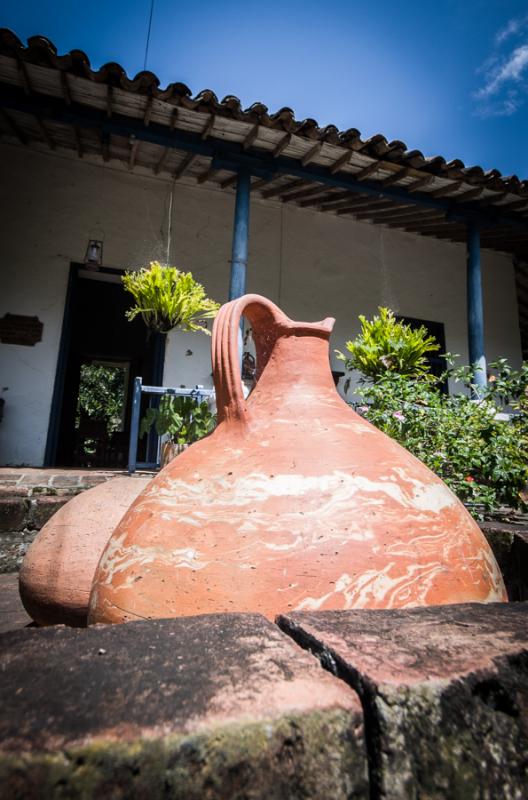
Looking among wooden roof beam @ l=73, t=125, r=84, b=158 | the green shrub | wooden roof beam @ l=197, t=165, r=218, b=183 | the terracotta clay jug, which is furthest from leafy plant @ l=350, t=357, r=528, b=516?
wooden roof beam @ l=73, t=125, r=84, b=158

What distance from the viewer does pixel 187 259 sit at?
593 cm

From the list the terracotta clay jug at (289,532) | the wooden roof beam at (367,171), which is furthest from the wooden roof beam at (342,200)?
the terracotta clay jug at (289,532)

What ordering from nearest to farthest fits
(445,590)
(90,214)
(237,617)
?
1. (237,617)
2. (445,590)
3. (90,214)

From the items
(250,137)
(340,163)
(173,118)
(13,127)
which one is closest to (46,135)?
(13,127)

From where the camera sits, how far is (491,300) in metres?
7.54

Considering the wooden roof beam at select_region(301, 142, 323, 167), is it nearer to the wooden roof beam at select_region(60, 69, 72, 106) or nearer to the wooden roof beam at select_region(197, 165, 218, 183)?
the wooden roof beam at select_region(197, 165, 218, 183)

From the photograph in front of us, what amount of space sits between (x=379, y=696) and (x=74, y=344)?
10.1m

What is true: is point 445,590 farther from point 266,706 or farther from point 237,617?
point 266,706

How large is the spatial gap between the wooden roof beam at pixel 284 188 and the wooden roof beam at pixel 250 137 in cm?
111

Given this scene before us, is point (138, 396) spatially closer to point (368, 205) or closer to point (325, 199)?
point (325, 199)

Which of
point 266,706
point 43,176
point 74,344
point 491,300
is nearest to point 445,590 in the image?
point 266,706

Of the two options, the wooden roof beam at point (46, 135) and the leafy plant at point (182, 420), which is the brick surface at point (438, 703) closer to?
the leafy plant at point (182, 420)

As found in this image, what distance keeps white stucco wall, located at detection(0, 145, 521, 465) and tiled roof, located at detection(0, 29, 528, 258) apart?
1.12 ft

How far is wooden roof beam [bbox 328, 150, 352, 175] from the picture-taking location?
14.7ft
